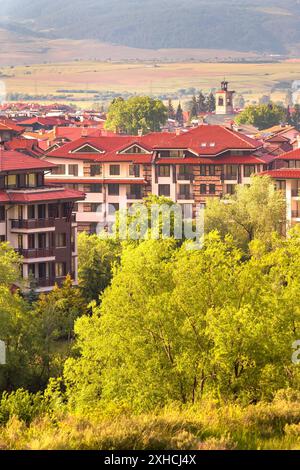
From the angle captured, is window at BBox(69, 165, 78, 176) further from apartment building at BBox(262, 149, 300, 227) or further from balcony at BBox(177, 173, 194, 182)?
apartment building at BBox(262, 149, 300, 227)

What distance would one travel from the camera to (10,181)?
177ft

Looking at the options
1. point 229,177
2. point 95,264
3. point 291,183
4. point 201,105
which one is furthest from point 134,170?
point 201,105

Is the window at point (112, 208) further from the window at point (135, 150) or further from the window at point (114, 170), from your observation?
the window at point (135, 150)

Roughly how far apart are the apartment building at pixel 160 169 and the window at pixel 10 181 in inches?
939

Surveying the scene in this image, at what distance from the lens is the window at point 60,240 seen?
52969mm

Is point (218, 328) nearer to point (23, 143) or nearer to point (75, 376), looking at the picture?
point (75, 376)

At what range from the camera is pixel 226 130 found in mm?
84562

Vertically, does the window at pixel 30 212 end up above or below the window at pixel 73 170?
above

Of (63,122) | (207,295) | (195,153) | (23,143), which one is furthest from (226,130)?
(63,122)

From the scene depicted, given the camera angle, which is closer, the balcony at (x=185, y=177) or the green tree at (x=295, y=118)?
the balcony at (x=185, y=177)

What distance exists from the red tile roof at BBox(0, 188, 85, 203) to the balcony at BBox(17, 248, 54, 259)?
1.61 m

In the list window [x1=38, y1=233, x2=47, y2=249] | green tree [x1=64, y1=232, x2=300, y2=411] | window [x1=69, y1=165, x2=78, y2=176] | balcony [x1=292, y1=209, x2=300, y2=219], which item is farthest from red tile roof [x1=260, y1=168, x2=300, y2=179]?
green tree [x1=64, y1=232, x2=300, y2=411]

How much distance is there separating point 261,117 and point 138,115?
13.6 meters

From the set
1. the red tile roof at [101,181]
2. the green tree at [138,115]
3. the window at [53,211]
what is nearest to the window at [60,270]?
the window at [53,211]
